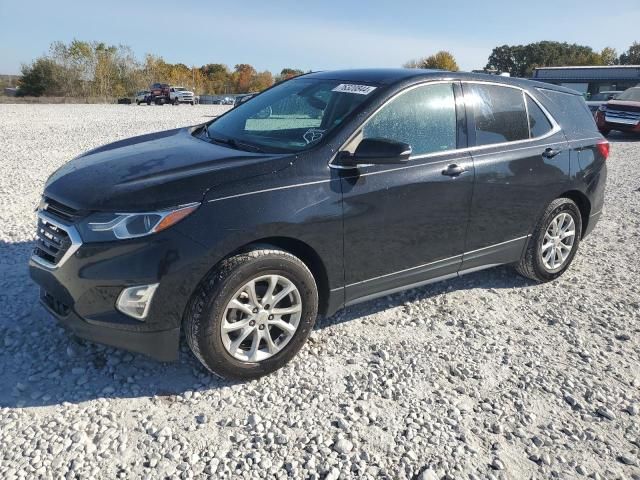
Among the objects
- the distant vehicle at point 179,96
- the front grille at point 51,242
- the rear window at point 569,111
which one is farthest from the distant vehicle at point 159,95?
the front grille at point 51,242

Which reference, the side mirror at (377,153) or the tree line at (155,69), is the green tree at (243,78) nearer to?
the tree line at (155,69)

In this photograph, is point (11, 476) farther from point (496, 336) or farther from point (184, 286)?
point (496, 336)

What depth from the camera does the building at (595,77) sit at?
4619 cm

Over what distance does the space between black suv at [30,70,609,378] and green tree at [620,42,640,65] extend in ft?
294

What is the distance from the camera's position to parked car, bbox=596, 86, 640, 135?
16.3 metres

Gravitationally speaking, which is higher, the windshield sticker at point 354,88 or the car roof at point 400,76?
the car roof at point 400,76

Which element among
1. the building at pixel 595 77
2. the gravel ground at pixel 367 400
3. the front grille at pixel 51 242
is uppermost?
the building at pixel 595 77

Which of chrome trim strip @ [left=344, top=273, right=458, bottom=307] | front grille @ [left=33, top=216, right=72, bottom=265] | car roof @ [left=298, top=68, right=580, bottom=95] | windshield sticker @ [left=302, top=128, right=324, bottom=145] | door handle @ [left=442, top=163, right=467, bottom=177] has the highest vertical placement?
car roof @ [left=298, top=68, right=580, bottom=95]

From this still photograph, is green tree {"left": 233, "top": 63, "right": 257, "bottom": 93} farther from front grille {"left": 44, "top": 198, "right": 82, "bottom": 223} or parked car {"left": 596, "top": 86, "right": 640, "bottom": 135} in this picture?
front grille {"left": 44, "top": 198, "right": 82, "bottom": 223}

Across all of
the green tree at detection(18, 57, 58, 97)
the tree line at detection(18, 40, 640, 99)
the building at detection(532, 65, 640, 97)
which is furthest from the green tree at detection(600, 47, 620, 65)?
the green tree at detection(18, 57, 58, 97)

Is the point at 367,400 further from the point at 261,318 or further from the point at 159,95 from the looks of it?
the point at 159,95

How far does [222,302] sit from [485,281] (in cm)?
284

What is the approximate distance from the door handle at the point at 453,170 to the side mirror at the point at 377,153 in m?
0.60

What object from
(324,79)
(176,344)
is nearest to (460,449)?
(176,344)
